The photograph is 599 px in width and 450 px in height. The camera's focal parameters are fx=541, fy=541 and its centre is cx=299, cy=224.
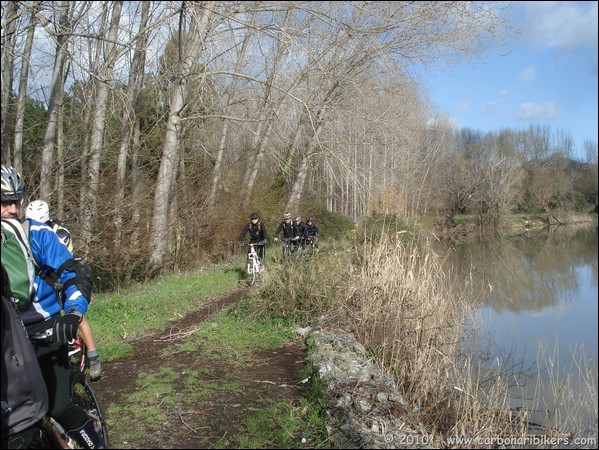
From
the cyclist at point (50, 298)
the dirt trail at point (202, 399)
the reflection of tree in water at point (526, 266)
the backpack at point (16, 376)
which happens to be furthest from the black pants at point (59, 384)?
the reflection of tree in water at point (526, 266)

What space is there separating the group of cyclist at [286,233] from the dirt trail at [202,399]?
5.39 meters

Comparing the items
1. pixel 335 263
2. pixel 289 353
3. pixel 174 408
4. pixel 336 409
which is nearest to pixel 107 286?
pixel 335 263

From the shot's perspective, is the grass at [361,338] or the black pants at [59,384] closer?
the black pants at [59,384]

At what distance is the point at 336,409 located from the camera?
15.6 ft

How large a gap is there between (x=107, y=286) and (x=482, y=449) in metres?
11.1

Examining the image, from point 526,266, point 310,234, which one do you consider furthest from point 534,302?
point 526,266

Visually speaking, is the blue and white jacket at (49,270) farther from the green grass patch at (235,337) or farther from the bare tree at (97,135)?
the bare tree at (97,135)

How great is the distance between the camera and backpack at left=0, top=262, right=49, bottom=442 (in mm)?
2680

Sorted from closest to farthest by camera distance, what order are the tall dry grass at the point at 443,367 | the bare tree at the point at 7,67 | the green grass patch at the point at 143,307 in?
1. the tall dry grass at the point at 443,367
2. the green grass patch at the point at 143,307
3. the bare tree at the point at 7,67

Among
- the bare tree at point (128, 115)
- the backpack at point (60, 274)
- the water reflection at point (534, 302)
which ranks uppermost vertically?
the bare tree at point (128, 115)

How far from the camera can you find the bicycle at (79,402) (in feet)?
10.4

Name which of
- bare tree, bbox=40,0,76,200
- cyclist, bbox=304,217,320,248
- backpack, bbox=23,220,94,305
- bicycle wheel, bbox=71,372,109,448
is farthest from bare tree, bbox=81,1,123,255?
backpack, bbox=23,220,94,305

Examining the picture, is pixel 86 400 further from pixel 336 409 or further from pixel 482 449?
pixel 482 449

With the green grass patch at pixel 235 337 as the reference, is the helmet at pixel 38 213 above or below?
above
